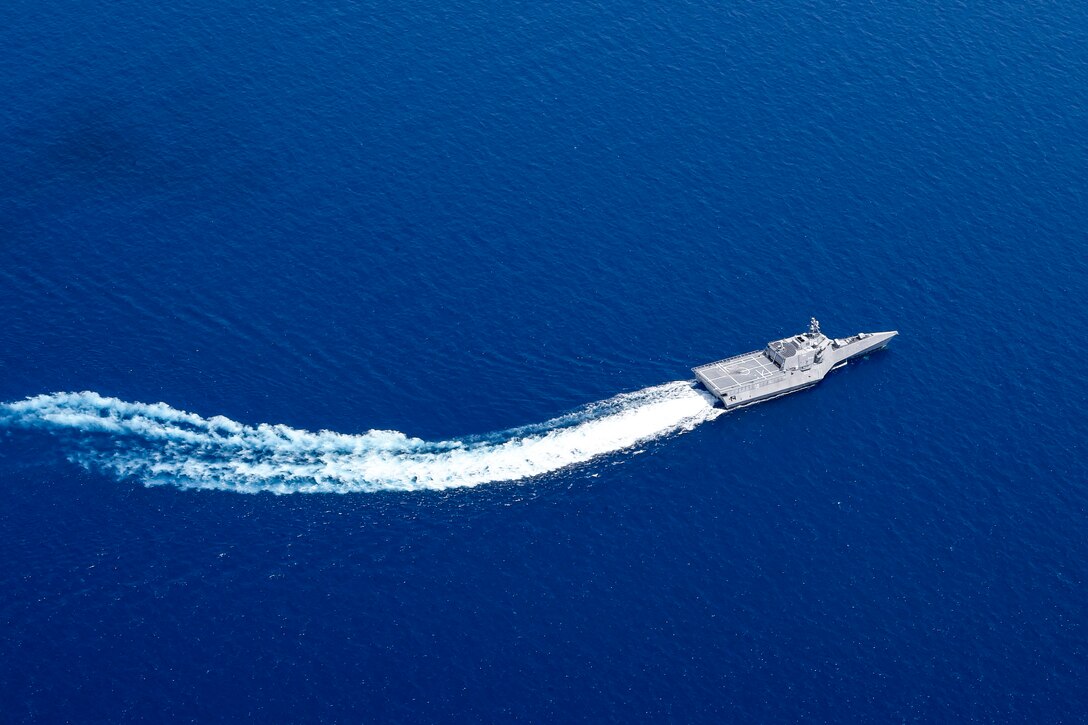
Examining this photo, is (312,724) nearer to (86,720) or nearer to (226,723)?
(226,723)

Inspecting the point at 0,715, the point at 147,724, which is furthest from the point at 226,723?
the point at 0,715

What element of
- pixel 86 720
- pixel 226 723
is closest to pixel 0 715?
pixel 86 720

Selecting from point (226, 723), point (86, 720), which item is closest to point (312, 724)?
point (226, 723)

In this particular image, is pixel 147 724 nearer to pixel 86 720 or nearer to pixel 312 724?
pixel 86 720

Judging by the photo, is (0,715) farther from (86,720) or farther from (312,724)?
(312,724)

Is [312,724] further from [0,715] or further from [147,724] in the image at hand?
[0,715]
